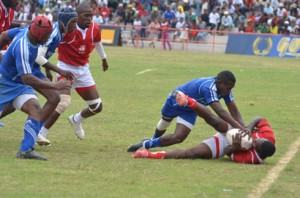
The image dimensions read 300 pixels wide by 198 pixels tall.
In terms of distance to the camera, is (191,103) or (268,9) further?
(268,9)

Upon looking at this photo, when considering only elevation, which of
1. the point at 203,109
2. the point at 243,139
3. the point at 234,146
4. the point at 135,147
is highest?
the point at 203,109

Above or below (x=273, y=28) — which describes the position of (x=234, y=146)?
above

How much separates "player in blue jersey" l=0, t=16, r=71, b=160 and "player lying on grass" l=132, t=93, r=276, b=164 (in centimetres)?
147

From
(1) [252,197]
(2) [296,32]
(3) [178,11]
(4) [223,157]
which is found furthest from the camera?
(3) [178,11]

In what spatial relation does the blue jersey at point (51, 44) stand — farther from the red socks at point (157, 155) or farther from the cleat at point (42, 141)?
the red socks at point (157, 155)

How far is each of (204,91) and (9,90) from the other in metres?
2.62

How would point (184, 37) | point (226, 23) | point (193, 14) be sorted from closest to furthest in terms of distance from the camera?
1. point (184, 37)
2. point (226, 23)
3. point (193, 14)

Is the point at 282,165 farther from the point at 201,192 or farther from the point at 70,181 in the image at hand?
the point at 70,181

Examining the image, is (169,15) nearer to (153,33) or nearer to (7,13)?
(153,33)

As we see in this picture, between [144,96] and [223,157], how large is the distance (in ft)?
30.0

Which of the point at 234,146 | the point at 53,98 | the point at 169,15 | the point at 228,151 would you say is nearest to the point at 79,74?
the point at 53,98

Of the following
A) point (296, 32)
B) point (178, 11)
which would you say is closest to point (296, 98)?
point (296, 32)

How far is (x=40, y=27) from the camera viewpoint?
10.1 metres

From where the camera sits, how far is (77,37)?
40.9 feet
